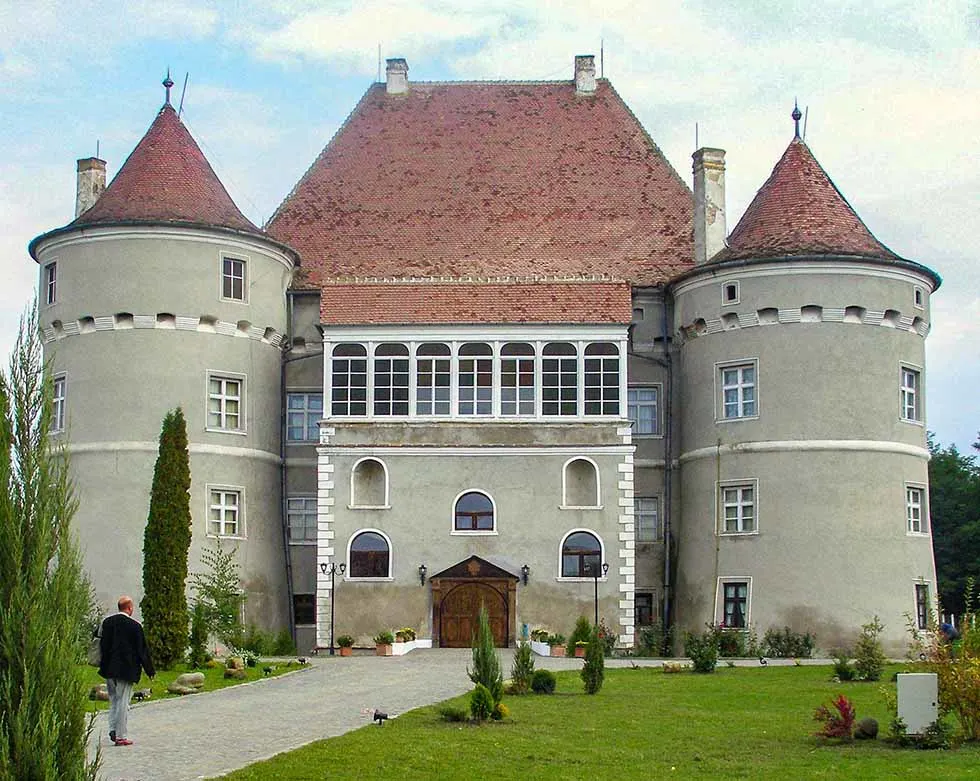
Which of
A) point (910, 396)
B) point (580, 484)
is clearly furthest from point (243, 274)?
point (910, 396)

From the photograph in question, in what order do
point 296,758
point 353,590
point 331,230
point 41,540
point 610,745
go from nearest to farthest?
point 41,540 → point 296,758 → point 610,745 → point 353,590 → point 331,230

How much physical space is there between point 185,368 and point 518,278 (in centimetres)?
958

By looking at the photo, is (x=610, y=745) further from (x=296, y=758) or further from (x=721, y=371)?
(x=721, y=371)

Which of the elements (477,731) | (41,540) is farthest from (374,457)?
(41,540)

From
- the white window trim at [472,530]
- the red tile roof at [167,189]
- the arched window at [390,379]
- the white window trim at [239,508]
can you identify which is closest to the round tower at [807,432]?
the white window trim at [472,530]

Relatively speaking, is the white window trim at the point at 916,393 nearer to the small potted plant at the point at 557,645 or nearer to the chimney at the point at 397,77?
the small potted plant at the point at 557,645

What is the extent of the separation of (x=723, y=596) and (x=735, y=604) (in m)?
0.41

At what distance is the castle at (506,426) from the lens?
4141cm

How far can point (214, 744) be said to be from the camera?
19.2 metres

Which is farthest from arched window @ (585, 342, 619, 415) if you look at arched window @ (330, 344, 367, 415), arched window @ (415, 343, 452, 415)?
arched window @ (330, 344, 367, 415)

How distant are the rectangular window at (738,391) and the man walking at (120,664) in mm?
26073

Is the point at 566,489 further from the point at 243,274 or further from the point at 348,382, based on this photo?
the point at 243,274

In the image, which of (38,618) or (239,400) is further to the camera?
(239,400)

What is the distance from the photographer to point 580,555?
1646 inches
